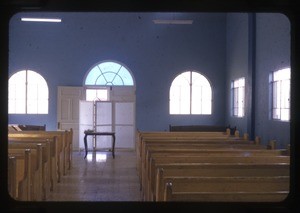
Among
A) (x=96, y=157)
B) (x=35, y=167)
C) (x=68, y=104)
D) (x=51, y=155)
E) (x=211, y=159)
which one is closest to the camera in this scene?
(x=211, y=159)

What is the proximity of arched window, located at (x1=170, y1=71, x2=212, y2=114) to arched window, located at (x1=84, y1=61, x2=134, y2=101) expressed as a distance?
52.8 inches

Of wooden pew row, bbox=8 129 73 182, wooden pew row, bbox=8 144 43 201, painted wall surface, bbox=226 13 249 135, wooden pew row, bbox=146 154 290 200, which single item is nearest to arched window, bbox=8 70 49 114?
wooden pew row, bbox=8 129 73 182

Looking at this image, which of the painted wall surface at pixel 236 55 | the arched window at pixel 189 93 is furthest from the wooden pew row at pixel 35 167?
the arched window at pixel 189 93

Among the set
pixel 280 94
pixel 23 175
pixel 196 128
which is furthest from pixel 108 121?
pixel 23 175

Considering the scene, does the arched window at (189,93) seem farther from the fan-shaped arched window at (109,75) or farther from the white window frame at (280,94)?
the white window frame at (280,94)

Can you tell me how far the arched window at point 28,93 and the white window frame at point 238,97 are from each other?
5.29 metres

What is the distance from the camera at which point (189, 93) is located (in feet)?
39.4

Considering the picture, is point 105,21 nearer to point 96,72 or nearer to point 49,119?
point 96,72

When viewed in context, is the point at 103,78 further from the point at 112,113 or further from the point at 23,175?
the point at 23,175

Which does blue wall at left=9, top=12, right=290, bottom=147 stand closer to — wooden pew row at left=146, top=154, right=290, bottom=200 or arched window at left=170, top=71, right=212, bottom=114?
arched window at left=170, top=71, right=212, bottom=114

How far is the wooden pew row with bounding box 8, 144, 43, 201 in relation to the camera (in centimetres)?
455

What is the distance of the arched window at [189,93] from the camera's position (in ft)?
39.5

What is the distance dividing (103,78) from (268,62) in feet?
17.0

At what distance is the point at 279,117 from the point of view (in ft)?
25.4
